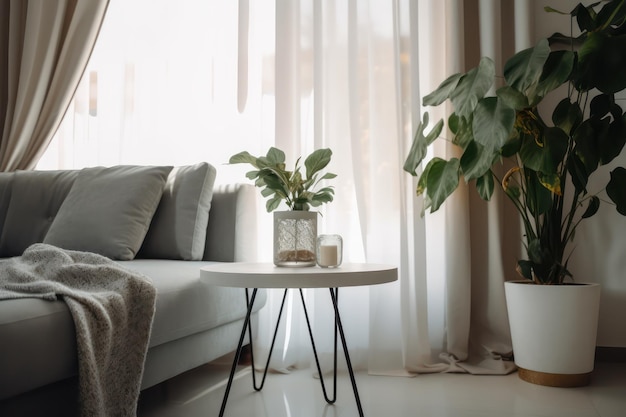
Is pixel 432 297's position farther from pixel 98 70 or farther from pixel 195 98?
pixel 98 70

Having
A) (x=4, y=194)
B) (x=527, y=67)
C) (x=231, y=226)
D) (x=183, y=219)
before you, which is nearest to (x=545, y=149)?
(x=527, y=67)

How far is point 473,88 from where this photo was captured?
6.33ft

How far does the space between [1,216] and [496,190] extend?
213 centimetres

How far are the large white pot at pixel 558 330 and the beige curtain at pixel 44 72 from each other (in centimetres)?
237

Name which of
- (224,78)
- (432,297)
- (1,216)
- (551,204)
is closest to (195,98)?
(224,78)

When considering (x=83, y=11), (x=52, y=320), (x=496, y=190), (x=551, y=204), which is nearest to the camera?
(x=52, y=320)

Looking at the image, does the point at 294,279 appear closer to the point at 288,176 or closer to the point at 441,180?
the point at 288,176

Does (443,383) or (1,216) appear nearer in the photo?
(443,383)

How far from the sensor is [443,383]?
2146 mm

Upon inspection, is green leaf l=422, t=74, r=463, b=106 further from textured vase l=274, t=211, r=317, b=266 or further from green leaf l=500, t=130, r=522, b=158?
textured vase l=274, t=211, r=317, b=266

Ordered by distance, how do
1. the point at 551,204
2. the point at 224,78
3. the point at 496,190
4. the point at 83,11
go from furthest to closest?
1. the point at 83,11
2. the point at 224,78
3. the point at 496,190
4. the point at 551,204

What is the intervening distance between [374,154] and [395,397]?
993 mm

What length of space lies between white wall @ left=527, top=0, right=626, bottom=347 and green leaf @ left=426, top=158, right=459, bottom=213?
29.9 inches

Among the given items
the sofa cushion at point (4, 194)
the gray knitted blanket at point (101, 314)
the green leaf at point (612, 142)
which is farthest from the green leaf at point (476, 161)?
the sofa cushion at point (4, 194)
